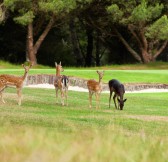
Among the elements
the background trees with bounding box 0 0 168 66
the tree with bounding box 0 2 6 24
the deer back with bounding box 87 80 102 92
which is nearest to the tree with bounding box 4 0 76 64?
the background trees with bounding box 0 0 168 66

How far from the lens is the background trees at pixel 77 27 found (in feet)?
159

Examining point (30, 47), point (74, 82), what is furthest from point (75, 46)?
point (74, 82)

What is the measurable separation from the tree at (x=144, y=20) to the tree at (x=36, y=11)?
4.62 m

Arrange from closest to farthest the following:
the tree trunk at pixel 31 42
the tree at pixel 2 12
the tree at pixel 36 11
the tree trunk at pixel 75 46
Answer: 1. the tree at pixel 36 11
2. the tree at pixel 2 12
3. the tree trunk at pixel 31 42
4. the tree trunk at pixel 75 46

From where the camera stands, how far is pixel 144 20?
49.5 metres

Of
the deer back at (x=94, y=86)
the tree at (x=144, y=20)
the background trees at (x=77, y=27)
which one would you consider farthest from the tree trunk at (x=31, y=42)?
the deer back at (x=94, y=86)

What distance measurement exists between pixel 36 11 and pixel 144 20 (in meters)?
10.5

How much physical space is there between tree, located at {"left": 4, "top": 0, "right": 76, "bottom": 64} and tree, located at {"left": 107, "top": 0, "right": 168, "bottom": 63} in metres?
4.62

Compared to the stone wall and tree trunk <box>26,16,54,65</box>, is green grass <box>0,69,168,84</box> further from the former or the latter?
tree trunk <box>26,16,54,65</box>

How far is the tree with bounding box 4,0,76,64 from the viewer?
155ft

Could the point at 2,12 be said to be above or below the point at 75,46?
above

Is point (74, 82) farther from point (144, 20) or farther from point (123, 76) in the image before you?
point (144, 20)

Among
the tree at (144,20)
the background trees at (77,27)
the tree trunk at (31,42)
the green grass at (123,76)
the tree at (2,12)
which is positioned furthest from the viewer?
the tree trunk at (31,42)

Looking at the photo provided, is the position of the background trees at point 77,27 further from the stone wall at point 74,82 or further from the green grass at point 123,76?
the stone wall at point 74,82
